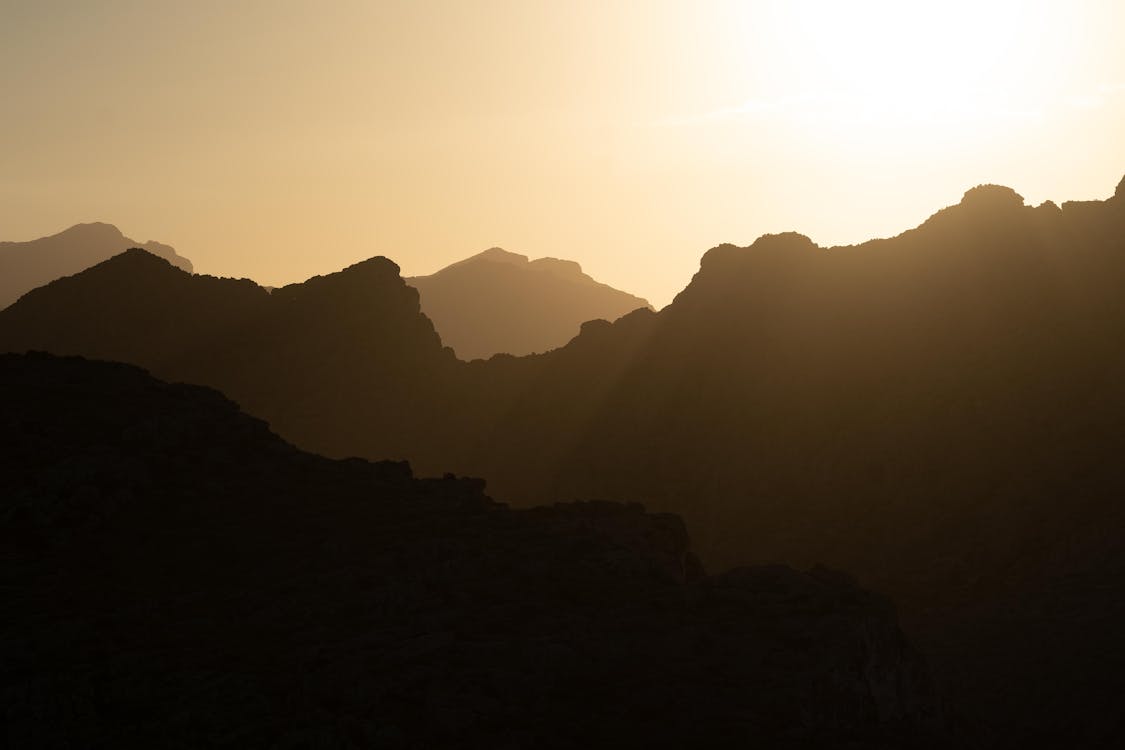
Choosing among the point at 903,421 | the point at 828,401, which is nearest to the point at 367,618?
the point at 903,421

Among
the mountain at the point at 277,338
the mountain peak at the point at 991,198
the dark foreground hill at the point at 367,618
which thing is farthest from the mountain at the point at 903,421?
the dark foreground hill at the point at 367,618

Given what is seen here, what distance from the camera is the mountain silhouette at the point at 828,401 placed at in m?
48.6

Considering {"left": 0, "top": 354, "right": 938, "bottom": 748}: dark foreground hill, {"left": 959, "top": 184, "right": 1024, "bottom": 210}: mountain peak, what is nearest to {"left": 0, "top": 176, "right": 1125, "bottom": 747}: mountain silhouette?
{"left": 959, "top": 184, "right": 1024, "bottom": 210}: mountain peak

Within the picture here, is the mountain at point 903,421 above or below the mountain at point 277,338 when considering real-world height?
below

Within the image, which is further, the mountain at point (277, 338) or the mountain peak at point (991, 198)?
the mountain at point (277, 338)

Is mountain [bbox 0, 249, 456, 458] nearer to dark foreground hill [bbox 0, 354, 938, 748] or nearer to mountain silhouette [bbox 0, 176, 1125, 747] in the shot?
mountain silhouette [bbox 0, 176, 1125, 747]

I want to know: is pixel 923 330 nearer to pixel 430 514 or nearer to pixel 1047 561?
pixel 1047 561

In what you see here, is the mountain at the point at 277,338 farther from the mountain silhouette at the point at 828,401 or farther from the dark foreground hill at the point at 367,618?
the dark foreground hill at the point at 367,618

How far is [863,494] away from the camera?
58.2 m

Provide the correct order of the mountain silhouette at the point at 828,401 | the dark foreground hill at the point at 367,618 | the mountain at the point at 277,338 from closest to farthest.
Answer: the dark foreground hill at the point at 367,618 → the mountain silhouette at the point at 828,401 → the mountain at the point at 277,338

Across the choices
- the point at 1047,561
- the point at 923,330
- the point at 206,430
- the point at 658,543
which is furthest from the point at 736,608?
the point at 923,330

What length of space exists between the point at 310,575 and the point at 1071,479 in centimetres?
4275

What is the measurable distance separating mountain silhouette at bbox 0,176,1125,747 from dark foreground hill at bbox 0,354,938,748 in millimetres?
16059

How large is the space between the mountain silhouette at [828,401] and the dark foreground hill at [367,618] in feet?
52.7
